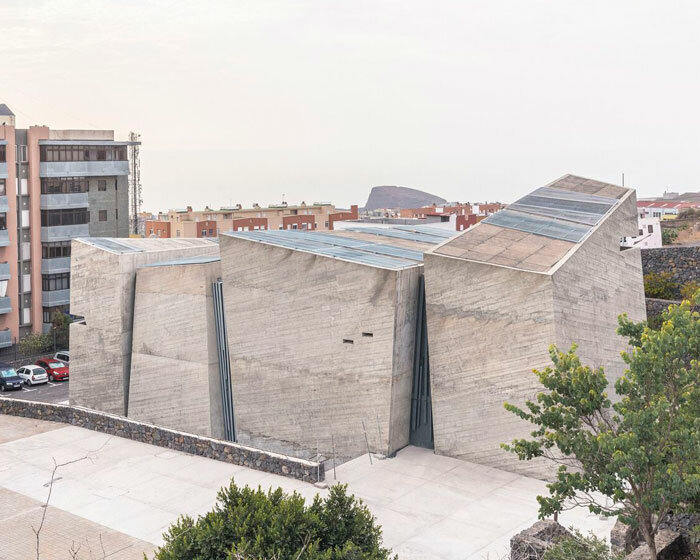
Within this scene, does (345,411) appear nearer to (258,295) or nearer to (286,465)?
(286,465)

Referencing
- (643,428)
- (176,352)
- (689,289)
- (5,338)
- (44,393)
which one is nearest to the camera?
(643,428)

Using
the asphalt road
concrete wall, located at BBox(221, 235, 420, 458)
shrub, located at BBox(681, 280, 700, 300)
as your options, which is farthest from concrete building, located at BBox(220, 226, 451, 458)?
the asphalt road

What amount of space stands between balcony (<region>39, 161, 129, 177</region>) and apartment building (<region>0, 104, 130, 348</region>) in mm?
63

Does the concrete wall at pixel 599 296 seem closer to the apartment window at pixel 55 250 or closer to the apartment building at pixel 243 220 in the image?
the apartment window at pixel 55 250

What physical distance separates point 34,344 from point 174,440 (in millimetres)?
29205

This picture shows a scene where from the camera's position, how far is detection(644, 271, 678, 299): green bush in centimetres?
3519

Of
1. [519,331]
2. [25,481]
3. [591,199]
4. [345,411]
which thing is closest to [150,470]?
[25,481]

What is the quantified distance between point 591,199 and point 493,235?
8022 millimetres

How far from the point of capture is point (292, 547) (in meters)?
12.7

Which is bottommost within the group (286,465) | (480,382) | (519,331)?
(286,465)

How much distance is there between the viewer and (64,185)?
173ft

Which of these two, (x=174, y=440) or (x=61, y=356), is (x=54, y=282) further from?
(x=174, y=440)

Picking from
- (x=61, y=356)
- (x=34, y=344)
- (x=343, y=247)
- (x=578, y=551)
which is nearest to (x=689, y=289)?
(x=343, y=247)

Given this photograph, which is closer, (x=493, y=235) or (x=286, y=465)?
(x=286, y=465)
